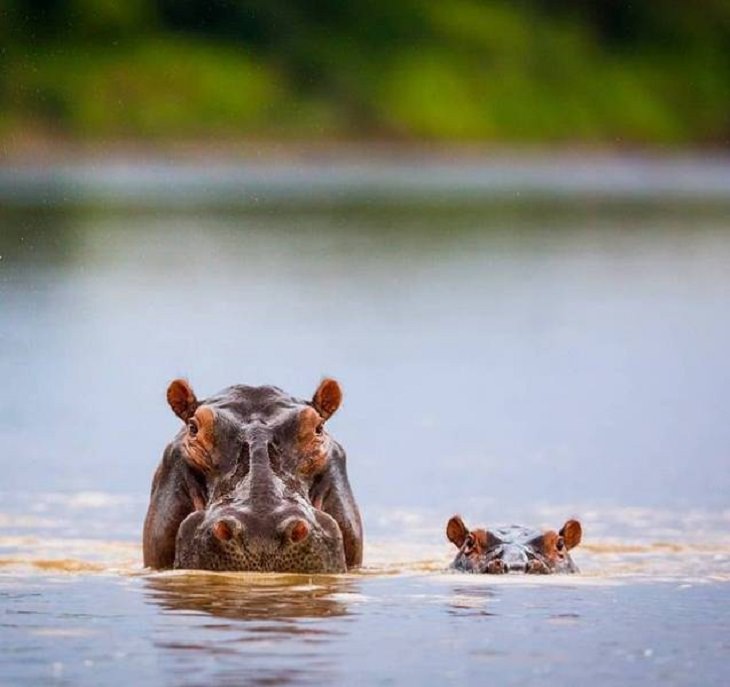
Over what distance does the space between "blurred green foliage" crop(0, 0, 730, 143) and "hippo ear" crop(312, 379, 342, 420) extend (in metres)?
84.2

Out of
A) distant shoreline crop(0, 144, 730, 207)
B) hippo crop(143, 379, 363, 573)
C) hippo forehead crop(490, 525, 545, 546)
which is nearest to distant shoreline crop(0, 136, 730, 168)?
distant shoreline crop(0, 144, 730, 207)

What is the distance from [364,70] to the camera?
4395 inches

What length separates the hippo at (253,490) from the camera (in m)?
11.5

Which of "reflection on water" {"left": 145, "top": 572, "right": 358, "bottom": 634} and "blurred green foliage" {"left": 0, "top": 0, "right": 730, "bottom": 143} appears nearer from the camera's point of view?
"reflection on water" {"left": 145, "top": 572, "right": 358, "bottom": 634}

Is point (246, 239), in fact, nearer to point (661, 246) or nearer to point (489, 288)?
point (661, 246)

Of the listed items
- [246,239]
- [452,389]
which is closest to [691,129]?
[246,239]

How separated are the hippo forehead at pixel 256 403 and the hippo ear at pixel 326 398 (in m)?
0.11

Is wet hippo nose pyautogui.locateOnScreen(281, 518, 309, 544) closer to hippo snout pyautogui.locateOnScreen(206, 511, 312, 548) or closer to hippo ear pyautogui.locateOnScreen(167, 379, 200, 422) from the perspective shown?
hippo snout pyautogui.locateOnScreen(206, 511, 312, 548)

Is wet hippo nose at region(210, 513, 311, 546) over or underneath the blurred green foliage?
underneath

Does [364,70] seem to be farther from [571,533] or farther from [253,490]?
[253,490]

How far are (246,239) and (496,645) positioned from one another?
51.0 metres

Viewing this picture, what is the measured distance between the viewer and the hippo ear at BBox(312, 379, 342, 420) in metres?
12.5

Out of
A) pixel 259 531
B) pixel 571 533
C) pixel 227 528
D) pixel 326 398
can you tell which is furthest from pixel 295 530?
pixel 571 533

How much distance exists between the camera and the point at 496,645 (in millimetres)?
10469
